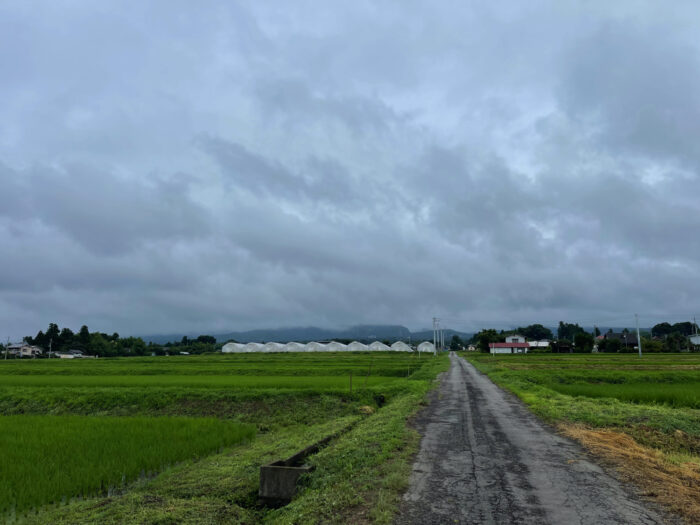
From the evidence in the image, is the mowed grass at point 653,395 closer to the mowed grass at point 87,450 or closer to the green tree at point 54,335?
the mowed grass at point 87,450

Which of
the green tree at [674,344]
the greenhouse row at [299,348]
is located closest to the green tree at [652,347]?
the green tree at [674,344]

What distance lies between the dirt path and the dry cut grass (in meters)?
0.42

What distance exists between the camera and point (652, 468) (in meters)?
9.66

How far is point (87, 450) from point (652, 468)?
15.6m

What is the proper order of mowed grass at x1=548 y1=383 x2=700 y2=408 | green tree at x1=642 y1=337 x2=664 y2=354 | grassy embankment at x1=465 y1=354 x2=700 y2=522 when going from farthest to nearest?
green tree at x1=642 y1=337 x2=664 y2=354, mowed grass at x1=548 y1=383 x2=700 y2=408, grassy embankment at x1=465 y1=354 x2=700 y2=522

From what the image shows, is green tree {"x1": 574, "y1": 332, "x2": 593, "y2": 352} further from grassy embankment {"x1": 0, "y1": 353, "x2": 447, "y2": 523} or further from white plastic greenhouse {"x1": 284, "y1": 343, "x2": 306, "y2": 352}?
grassy embankment {"x1": 0, "y1": 353, "x2": 447, "y2": 523}

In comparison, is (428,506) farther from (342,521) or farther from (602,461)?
(602,461)

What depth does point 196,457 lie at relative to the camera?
14.2m

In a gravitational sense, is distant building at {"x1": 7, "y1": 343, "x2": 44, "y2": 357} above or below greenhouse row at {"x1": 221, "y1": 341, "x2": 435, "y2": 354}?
below

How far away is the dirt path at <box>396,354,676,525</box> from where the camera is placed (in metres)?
6.96

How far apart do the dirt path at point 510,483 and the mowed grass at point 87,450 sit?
791cm

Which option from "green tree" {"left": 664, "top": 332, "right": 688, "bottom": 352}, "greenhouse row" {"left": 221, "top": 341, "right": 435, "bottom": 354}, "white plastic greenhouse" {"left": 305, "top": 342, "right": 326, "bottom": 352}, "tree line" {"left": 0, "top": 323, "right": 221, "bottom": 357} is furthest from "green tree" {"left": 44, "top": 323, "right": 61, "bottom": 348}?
"green tree" {"left": 664, "top": 332, "right": 688, "bottom": 352}

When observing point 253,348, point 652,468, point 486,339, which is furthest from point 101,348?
point 652,468

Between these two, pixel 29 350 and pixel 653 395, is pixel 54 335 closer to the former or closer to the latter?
pixel 29 350
